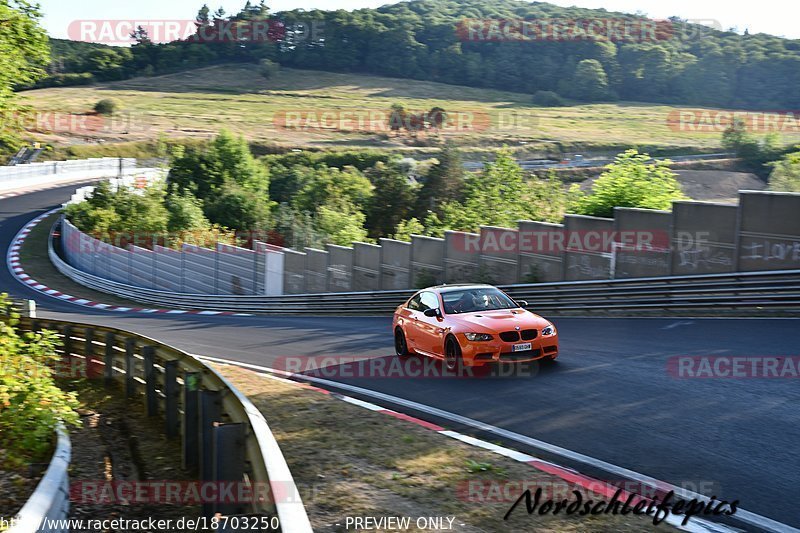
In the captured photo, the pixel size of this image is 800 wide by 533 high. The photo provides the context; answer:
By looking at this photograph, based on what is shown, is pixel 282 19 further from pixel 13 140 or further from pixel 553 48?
pixel 13 140

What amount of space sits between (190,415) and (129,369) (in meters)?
4.33

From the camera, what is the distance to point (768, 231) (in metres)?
17.4

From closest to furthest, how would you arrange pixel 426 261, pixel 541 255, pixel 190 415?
pixel 190 415 → pixel 541 255 → pixel 426 261

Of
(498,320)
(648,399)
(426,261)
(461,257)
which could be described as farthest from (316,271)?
(648,399)

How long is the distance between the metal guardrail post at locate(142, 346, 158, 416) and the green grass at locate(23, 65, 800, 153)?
74252 millimetres

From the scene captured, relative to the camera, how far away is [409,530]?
673 centimetres

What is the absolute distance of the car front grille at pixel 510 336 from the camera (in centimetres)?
1342

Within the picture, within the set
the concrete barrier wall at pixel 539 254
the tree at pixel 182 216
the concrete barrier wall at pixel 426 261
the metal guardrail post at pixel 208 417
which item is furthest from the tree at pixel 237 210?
the metal guardrail post at pixel 208 417

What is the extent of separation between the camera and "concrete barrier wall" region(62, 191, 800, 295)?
58.0 feet

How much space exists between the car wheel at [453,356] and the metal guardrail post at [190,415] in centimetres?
512

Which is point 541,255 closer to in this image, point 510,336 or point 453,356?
point 453,356

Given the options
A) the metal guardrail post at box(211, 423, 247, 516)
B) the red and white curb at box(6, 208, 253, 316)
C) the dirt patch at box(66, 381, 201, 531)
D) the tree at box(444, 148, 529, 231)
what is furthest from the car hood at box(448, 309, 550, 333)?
the tree at box(444, 148, 529, 231)

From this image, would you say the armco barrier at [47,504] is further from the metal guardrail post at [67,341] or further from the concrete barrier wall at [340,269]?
the concrete barrier wall at [340,269]

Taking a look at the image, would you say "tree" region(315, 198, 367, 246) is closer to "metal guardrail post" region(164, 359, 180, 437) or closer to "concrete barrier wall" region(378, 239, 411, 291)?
"concrete barrier wall" region(378, 239, 411, 291)
